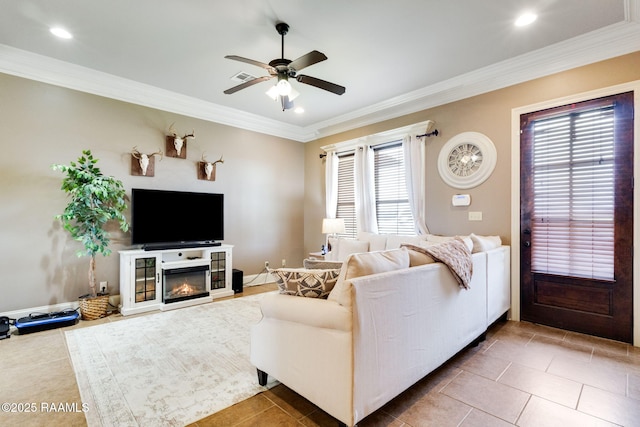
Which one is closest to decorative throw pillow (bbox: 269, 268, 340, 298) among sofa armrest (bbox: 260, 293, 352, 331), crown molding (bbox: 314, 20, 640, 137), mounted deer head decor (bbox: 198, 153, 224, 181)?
sofa armrest (bbox: 260, 293, 352, 331)

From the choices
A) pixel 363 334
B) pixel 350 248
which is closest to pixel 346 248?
pixel 350 248

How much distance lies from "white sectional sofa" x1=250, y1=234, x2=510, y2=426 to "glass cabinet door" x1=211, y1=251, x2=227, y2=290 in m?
2.69

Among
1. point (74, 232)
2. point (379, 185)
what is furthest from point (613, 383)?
point (74, 232)

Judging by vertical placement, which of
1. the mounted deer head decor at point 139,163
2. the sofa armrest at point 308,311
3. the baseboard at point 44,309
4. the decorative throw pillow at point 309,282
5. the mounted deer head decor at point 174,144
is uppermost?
the mounted deer head decor at point 174,144

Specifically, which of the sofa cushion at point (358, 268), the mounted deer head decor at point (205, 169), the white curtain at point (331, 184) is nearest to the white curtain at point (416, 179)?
the white curtain at point (331, 184)

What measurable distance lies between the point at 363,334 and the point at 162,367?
1838mm

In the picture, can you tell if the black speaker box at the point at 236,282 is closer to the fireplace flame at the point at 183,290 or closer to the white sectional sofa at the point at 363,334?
the fireplace flame at the point at 183,290

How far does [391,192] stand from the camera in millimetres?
4871

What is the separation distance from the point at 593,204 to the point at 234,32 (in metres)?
4.02

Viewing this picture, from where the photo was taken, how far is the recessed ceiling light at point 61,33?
2.90 metres

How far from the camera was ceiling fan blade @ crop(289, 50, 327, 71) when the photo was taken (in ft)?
8.04

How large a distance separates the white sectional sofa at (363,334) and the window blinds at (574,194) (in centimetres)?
173

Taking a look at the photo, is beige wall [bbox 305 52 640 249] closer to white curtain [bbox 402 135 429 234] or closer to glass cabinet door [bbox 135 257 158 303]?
white curtain [bbox 402 135 429 234]

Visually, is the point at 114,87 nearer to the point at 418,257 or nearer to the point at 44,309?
the point at 44,309
